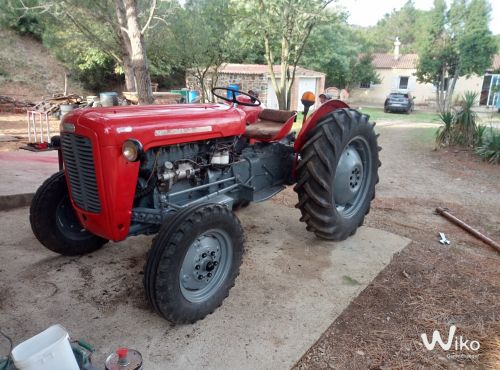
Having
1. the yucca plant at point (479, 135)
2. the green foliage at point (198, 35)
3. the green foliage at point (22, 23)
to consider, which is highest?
the green foliage at point (22, 23)

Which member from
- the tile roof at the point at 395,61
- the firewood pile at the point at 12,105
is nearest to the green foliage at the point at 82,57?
the firewood pile at the point at 12,105

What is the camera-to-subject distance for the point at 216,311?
2.66 meters

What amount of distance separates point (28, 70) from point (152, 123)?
21348 mm

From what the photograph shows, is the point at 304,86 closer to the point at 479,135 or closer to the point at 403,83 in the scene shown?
the point at 403,83

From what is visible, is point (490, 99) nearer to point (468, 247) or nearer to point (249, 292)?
point (468, 247)

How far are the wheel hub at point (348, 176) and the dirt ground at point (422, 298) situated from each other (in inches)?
26.5

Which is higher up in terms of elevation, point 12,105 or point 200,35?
point 200,35

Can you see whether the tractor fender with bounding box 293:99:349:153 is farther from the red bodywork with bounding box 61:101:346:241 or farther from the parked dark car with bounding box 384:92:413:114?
A: the parked dark car with bounding box 384:92:413:114

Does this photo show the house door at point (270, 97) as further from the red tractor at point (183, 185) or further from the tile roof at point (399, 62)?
the red tractor at point (183, 185)

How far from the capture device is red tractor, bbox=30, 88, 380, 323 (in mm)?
2352

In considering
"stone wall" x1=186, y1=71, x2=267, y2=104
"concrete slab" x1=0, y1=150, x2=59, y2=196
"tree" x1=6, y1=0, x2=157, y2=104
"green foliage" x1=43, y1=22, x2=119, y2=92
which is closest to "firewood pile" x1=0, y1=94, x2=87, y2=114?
"tree" x1=6, y1=0, x2=157, y2=104

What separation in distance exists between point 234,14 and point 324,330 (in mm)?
13063

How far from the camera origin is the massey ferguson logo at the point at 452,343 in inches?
95.1

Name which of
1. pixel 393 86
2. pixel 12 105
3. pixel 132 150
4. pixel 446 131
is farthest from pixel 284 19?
pixel 393 86
